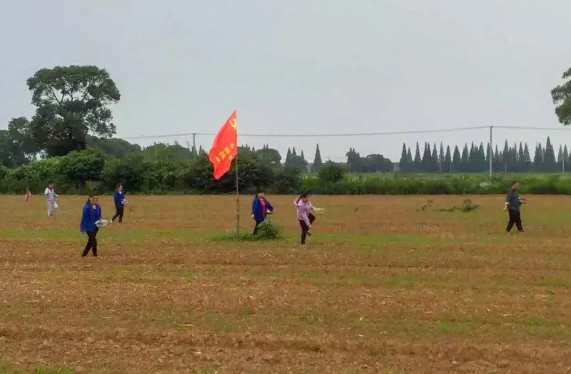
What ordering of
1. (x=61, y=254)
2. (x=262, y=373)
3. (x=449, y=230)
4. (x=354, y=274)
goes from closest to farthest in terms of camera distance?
1. (x=262, y=373)
2. (x=354, y=274)
3. (x=61, y=254)
4. (x=449, y=230)

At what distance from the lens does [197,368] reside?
8.16 metres

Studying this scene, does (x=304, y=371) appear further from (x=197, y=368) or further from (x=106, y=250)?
(x=106, y=250)

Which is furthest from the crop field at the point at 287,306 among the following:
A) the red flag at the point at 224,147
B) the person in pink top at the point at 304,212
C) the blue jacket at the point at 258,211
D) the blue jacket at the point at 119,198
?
the blue jacket at the point at 119,198

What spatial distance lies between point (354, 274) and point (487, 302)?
145 inches

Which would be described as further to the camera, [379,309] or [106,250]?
[106,250]

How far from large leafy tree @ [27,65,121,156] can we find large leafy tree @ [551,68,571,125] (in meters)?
47.2

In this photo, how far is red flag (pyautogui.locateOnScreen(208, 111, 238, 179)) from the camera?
21.8 meters

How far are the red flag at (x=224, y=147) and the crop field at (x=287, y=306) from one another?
85.6 inches

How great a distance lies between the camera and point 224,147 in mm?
21984

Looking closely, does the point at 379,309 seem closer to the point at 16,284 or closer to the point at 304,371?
the point at 304,371

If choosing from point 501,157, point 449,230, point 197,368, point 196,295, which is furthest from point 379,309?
point 501,157

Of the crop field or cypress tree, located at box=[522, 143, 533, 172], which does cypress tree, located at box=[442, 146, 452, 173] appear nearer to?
cypress tree, located at box=[522, 143, 533, 172]

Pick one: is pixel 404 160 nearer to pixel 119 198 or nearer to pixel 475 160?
pixel 475 160

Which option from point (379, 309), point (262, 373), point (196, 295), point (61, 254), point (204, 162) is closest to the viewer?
point (262, 373)
